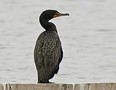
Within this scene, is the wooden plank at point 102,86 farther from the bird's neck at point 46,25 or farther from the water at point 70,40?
the water at point 70,40

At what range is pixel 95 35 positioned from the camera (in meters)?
18.5

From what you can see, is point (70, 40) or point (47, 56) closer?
point (47, 56)

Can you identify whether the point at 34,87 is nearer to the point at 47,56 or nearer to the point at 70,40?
the point at 47,56

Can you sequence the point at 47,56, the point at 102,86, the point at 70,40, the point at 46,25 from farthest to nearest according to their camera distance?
1. the point at 70,40
2. the point at 46,25
3. the point at 47,56
4. the point at 102,86

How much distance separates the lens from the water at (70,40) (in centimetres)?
1291

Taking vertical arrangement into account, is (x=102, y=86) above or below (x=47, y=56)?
above

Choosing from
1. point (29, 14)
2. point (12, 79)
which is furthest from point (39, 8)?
point (12, 79)

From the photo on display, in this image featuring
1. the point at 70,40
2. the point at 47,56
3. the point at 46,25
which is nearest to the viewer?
the point at 47,56

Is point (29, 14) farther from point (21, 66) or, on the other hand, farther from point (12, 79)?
point (12, 79)

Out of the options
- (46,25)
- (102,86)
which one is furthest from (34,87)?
(46,25)

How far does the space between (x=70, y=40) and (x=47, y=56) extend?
939cm

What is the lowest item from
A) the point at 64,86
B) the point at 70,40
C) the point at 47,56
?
the point at 70,40

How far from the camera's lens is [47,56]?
8070mm

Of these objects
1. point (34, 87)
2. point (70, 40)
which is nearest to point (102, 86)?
point (34, 87)
